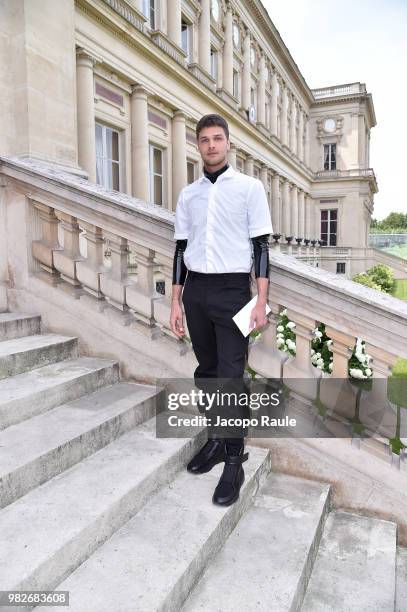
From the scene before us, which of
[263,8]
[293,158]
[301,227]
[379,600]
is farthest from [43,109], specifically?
[301,227]

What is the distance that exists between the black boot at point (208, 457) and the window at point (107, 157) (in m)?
10.1

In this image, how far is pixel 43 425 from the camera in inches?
103

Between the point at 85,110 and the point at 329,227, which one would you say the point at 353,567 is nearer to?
the point at 85,110

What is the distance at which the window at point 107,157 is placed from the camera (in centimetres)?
1194

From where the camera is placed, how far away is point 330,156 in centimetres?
3997

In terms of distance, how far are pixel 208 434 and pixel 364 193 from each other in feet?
128

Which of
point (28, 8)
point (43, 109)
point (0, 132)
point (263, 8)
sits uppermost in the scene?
point (263, 8)

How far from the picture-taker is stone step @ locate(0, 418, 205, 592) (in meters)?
1.73

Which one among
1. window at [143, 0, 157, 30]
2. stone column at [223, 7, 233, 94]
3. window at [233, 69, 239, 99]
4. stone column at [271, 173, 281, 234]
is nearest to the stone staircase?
window at [143, 0, 157, 30]

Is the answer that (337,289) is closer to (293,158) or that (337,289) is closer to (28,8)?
(28,8)

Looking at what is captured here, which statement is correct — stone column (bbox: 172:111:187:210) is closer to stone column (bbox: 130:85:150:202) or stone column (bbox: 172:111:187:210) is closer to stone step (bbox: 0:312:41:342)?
stone column (bbox: 130:85:150:202)

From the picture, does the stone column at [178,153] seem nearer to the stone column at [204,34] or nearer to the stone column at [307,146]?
the stone column at [204,34]

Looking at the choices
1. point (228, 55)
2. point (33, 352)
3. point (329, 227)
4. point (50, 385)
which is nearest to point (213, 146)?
point (50, 385)

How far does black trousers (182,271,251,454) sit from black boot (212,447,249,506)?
55 mm
